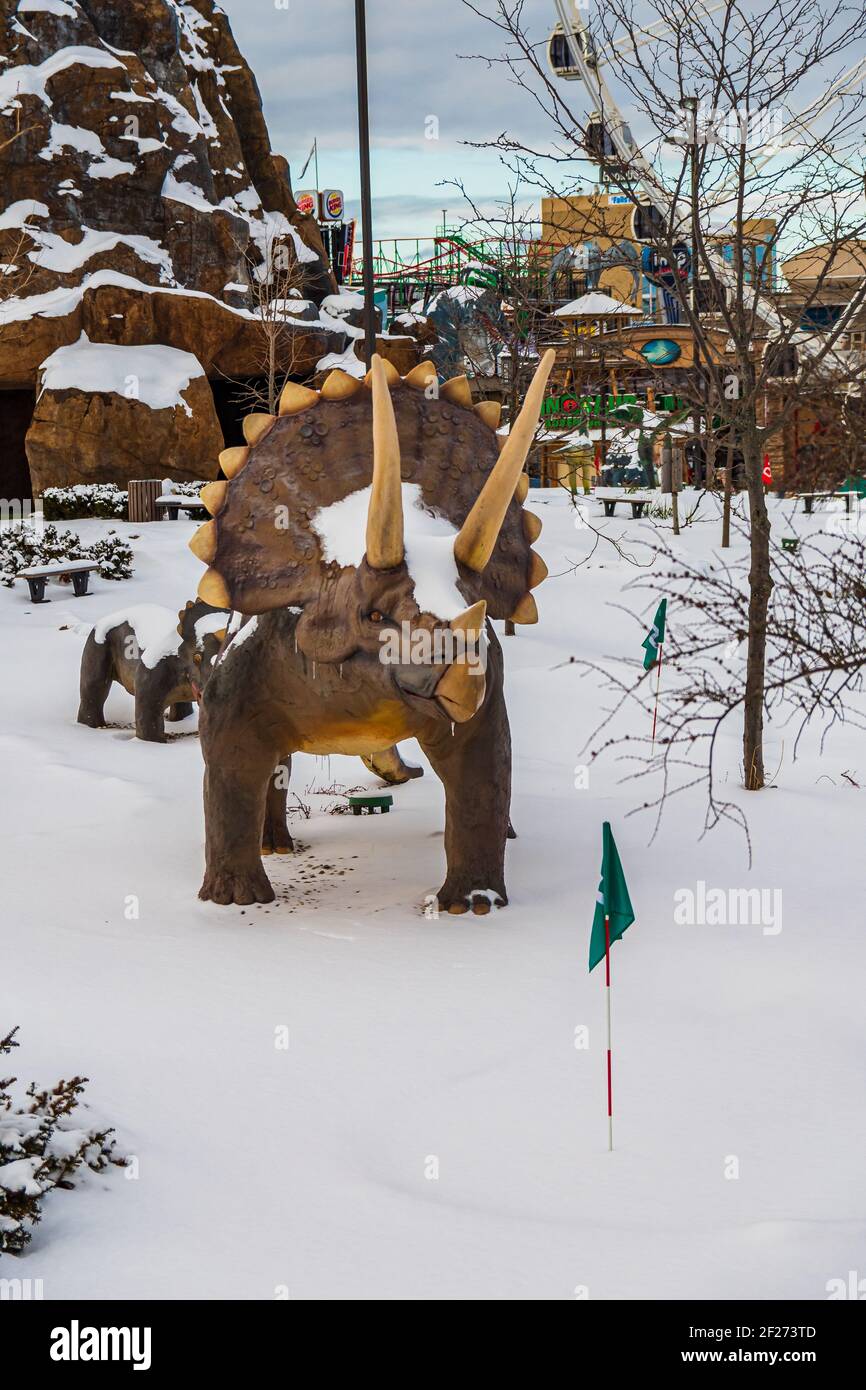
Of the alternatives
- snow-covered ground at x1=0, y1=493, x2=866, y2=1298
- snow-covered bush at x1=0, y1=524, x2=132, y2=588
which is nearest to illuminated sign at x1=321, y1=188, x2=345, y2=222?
snow-covered bush at x1=0, y1=524, x2=132, y2=588

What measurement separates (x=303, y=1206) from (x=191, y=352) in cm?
1992

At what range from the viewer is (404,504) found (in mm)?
5469

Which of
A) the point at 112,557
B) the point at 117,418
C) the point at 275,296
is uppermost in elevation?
the point at 275,296

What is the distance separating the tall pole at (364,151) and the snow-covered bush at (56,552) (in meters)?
8.67

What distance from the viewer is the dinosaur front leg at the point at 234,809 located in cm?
576

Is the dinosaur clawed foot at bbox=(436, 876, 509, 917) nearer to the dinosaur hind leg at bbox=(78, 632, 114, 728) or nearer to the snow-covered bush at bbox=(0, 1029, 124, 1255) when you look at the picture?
the snow-covered bush at bbox=(0, 1029, 124, 1255)

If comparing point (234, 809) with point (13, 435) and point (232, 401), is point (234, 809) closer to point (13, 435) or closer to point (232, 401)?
point (232, 401)

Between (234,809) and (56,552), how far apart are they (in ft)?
34.5

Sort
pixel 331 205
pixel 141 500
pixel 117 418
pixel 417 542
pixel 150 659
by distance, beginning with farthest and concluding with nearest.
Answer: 1. pixel 331 205
2. pixel 117 418
3. pixel 141 500
4. pixel 150 659
5. pixel 417 542

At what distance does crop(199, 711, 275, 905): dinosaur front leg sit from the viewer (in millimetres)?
5758

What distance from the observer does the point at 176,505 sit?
19016mm
